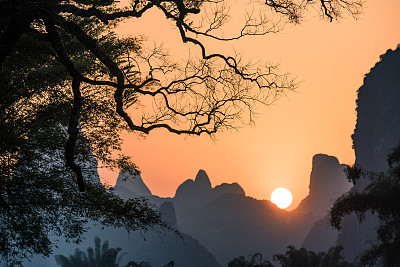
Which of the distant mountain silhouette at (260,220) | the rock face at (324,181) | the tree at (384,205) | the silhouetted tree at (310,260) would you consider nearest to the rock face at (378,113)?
the silhouetted tree at (310,260)

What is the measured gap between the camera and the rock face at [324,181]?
16575cm

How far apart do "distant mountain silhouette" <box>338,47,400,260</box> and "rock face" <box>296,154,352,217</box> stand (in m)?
75.6

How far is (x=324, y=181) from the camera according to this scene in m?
170

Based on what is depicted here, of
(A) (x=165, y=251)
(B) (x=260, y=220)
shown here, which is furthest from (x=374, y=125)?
(B) (x=260, y=220)

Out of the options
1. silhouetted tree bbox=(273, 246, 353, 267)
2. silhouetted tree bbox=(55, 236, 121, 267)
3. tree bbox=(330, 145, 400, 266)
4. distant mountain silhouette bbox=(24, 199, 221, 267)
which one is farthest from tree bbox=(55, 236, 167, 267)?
distant mountain silhouette bbox=(24, 199, 221, 267)

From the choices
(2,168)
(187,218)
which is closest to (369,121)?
(2,168)

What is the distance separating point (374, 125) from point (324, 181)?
86.5 metres

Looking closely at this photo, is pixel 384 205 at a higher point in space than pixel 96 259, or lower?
lower

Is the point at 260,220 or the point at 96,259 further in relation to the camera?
the point at 260,220

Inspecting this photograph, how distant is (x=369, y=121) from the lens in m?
89.2

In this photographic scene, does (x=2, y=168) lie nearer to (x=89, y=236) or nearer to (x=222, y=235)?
(x=89, y=236)

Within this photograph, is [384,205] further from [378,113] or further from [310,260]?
[378,113]

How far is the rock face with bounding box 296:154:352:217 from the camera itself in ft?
544

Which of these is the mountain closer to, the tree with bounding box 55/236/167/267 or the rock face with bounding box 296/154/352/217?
the rock face with bounding box 296/154/352/217
